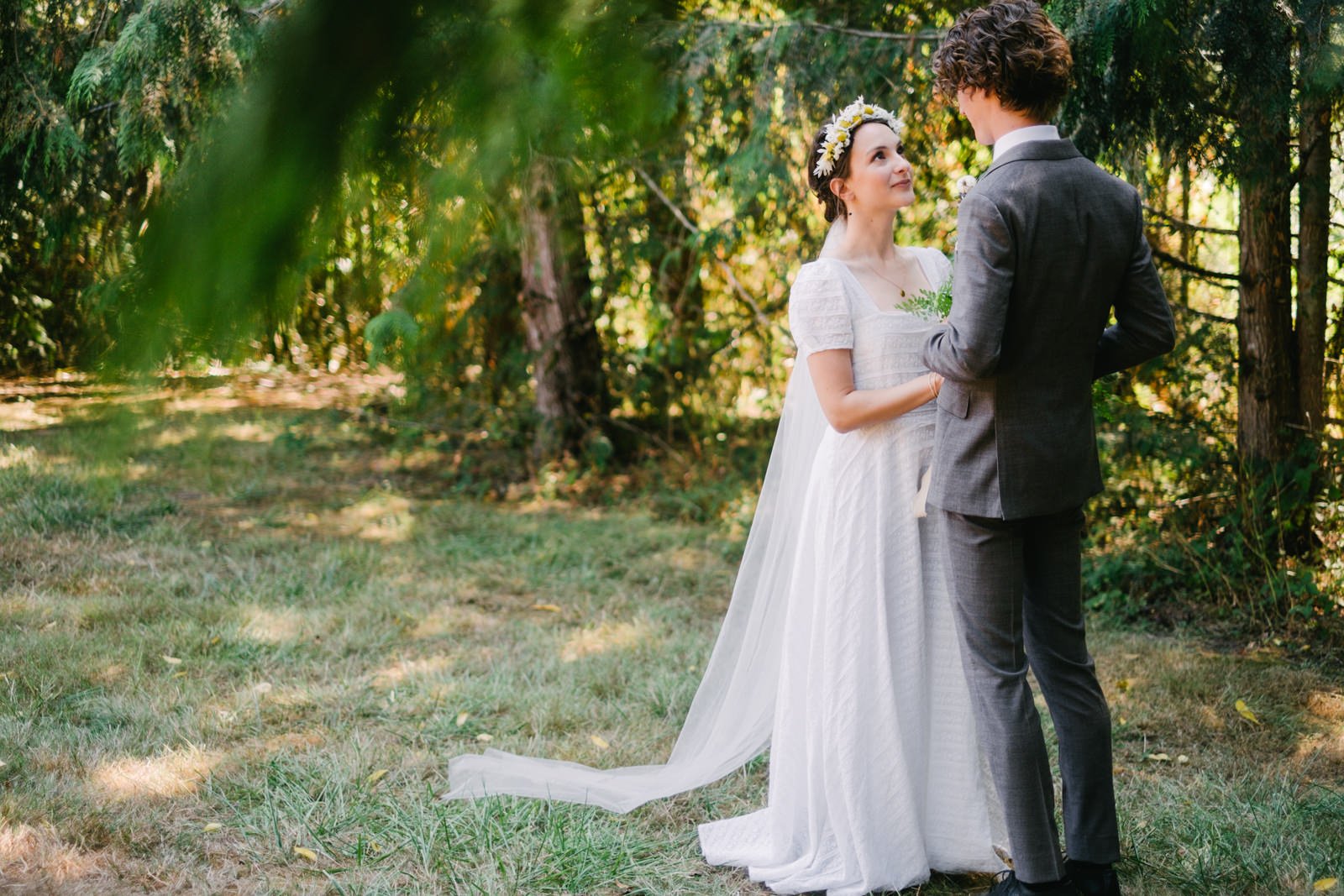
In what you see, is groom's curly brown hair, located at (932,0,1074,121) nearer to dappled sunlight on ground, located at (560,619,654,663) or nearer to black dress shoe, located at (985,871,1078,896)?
black dress shoe, located at (985,871,1078,896)

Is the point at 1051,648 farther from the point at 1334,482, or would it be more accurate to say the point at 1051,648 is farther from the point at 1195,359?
the point at 1195,359

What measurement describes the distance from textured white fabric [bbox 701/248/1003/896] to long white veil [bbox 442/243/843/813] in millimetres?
272

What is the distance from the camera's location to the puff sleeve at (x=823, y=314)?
2.39 meters

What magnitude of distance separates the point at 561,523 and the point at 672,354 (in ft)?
5.12

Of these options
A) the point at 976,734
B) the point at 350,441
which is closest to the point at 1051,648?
the point at 976,734

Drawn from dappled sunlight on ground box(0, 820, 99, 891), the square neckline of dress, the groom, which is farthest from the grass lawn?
the square neckline of dress

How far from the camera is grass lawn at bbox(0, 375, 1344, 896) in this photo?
2547mm

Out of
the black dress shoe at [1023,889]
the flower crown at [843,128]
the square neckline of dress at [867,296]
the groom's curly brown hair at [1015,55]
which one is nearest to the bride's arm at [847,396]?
the square neckline of dress at [867,296]

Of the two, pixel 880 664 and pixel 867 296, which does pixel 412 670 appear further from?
pixel 867 296

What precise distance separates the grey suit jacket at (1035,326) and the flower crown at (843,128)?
0.59 m

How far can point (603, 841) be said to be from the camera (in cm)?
272

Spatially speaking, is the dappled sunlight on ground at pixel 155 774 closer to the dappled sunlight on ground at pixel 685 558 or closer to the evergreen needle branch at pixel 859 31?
the dappled sunlight on ground at pixel 685 558

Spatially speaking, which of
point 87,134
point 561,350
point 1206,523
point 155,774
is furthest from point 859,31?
point 87,134

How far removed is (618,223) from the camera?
22.9 feet
